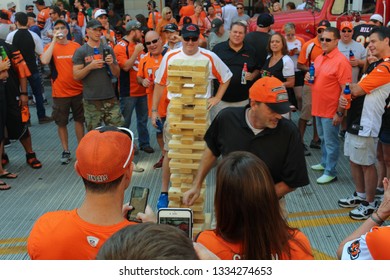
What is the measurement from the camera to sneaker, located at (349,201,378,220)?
18.9 ft

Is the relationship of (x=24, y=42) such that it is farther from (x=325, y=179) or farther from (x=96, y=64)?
(x=325, y=179)

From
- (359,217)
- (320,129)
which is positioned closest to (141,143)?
(320,129)

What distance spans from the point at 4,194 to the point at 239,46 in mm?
3833

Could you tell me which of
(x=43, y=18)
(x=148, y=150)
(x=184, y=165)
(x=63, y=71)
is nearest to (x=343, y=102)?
(x=184, y=165)

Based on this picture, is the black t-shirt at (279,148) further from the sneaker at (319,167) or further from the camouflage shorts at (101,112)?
the camouflage shorts at (101,112)

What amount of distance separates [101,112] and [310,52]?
3.42m

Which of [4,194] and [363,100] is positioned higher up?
[363,100]

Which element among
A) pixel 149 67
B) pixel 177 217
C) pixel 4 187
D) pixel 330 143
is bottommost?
pixel 4 187

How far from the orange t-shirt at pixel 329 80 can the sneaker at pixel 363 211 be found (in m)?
1.28

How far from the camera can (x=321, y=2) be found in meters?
11.4

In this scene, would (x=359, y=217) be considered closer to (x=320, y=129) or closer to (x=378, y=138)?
(x=378, y=138)

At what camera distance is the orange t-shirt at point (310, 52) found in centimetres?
791

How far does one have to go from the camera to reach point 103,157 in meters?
2.55

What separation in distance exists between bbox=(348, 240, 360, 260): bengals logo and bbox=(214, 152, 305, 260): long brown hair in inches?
14.1
